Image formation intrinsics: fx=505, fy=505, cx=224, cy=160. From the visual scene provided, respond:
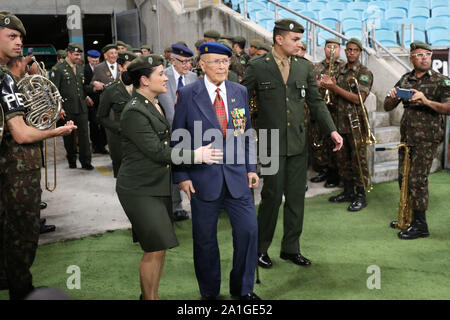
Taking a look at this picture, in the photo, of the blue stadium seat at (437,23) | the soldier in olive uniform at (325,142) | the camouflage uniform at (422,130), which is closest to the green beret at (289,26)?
the camouflage uniform at (422,130)

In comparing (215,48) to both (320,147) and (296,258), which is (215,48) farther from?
(320,147)

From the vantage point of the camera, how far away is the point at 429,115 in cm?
511

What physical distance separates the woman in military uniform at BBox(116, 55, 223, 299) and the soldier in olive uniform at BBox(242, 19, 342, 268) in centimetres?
117

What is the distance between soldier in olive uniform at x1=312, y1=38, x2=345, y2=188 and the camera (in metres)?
6.68

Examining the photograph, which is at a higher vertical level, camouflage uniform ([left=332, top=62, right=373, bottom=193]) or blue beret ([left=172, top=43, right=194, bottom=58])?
blue beret ([left=172, top=43, right=194, bottom=58])

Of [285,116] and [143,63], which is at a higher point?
[143,63]

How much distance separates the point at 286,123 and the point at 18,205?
222 cm

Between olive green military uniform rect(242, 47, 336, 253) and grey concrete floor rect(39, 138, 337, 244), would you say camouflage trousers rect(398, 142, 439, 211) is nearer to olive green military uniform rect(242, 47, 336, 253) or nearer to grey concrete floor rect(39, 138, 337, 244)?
olive green military uniform rect(242, 47, 336, 253)

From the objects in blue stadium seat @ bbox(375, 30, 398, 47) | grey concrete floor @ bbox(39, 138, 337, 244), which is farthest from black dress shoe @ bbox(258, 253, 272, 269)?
blue stadium seat @ bbox(375, 30, 398, 47)

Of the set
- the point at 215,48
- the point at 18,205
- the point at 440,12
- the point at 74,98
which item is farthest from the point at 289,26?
the point at 440,12

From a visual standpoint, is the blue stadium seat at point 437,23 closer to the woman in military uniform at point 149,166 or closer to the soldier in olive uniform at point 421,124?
the soldier in olive uniform at point 421,124

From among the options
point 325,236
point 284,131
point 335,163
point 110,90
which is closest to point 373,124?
point 335,163

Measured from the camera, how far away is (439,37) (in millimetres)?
10141
